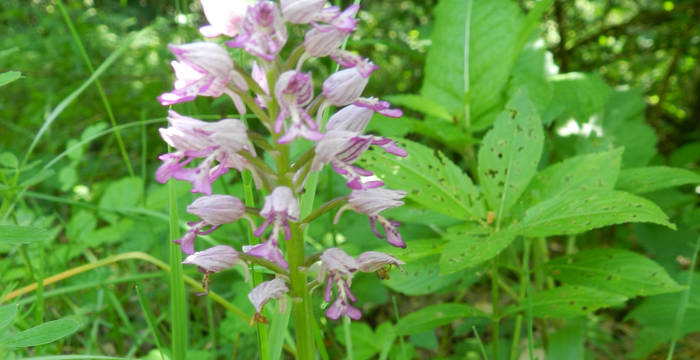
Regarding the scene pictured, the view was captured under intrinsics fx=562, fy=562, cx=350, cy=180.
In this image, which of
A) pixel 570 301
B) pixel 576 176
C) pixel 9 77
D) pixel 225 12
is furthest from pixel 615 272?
pixel 9 77

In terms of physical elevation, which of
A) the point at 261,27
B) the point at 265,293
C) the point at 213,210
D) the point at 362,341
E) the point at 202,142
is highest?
the point at 261,27

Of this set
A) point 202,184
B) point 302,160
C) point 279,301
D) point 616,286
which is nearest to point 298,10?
point 302,160

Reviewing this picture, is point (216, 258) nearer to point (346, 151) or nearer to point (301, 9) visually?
point (346, 151)

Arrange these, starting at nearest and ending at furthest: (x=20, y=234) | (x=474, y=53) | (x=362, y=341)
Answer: (x=20, y=234) → (x=362, y=341) → (x=474, y=53)

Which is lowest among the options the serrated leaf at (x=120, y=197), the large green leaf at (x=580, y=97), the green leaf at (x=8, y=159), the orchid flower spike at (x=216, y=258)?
the serrated leaf at (x=120, y=197)

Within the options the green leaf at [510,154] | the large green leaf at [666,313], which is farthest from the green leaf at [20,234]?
the large green leaf at [666,313]

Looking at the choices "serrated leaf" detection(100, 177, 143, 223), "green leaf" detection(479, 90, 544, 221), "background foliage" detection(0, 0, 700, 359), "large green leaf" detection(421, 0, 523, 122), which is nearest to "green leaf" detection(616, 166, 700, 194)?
"background foliage" detection(0, 0, 700, 359)

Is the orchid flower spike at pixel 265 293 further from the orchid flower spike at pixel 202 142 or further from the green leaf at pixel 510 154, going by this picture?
the green leaf at pixel 510 154

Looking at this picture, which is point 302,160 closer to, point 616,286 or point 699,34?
point 616,286

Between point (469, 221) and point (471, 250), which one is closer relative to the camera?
point (471, 250)
